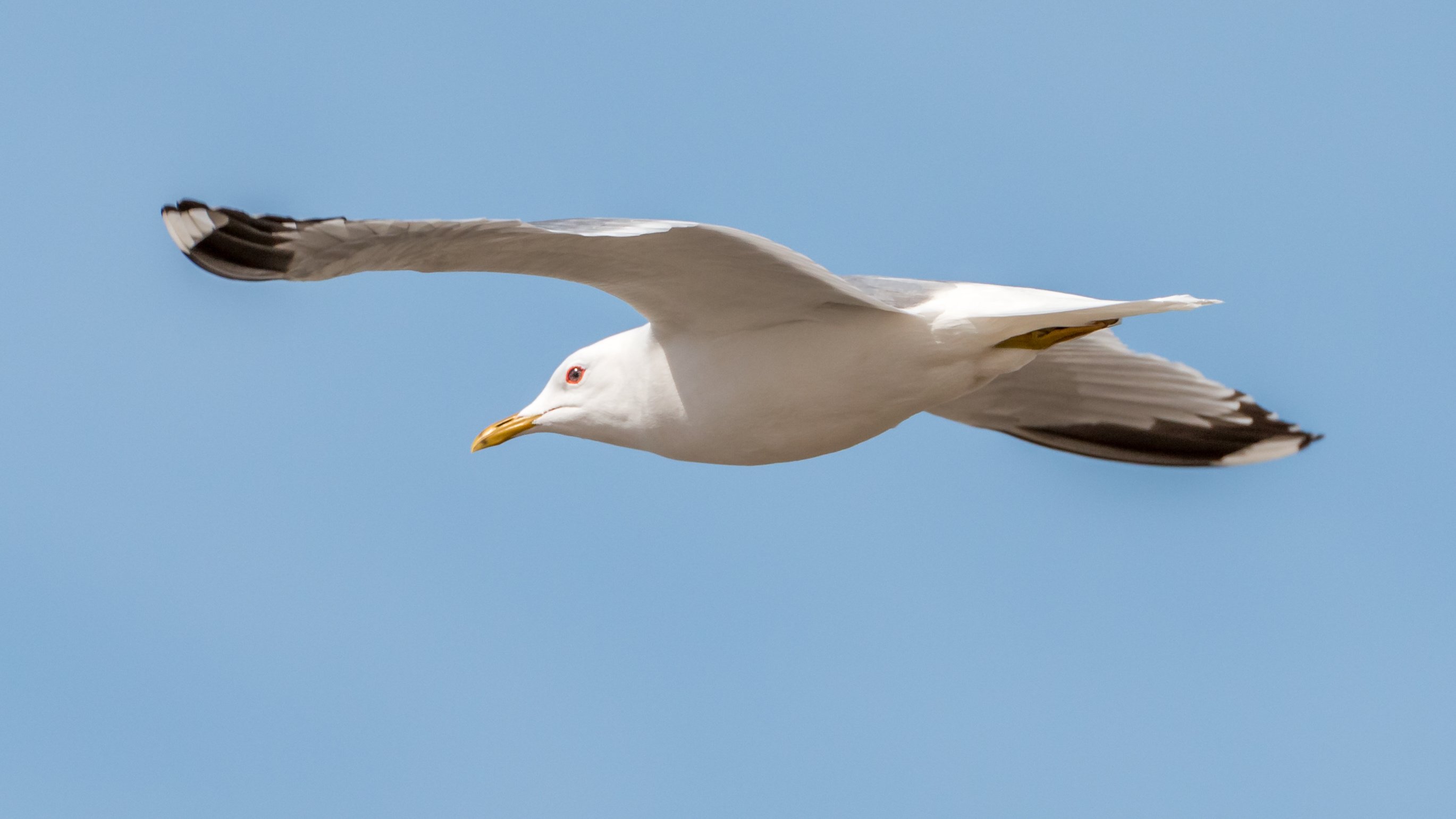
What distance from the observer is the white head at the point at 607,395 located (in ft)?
19.6

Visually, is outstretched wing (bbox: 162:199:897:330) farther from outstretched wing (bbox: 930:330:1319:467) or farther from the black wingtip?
outstretched wing (bbox: 930:330:1319:467)

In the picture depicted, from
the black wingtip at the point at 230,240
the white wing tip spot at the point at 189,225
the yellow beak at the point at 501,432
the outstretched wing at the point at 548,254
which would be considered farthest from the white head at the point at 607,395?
the white wing tip spot at the point at 189,225

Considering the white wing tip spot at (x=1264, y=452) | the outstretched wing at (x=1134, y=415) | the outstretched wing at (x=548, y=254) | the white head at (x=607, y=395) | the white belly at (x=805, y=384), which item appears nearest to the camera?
the outstretched wing at (x=548, y=254)

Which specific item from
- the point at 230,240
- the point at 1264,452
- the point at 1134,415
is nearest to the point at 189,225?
the point at 230,240

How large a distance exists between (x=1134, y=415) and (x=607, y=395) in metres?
2.61

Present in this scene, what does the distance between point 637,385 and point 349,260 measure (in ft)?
4.91

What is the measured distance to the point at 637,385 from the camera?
237 inches

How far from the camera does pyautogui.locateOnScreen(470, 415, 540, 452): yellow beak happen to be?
21.1 feet

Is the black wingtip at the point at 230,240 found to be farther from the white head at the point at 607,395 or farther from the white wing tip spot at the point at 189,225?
the white head at the point at 607,395

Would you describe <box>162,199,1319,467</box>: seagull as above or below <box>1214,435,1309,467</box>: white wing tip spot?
above

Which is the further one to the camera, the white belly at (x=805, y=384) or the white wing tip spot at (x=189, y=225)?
the white belly at (x=805, y=384)

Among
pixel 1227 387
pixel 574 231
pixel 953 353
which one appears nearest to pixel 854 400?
pixel 953 353

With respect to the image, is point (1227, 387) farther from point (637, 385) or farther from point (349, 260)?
point (349, 260)

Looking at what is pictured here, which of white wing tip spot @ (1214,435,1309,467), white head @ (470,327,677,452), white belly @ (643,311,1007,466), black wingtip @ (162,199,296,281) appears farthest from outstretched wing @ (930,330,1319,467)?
black wingtip @ (162,199,296,281)
